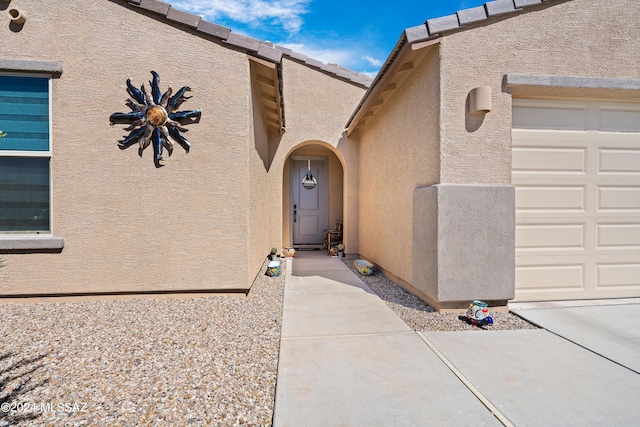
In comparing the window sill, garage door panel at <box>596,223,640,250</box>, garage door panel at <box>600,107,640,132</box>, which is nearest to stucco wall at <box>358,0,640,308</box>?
garage door panel at <box>600,107,640,132</box>

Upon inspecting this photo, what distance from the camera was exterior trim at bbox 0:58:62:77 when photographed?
3.86 meters

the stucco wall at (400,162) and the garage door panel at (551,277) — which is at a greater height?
the stucco wall at (400,162)

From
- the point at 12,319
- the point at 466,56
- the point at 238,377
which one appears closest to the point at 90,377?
the point at 238,377

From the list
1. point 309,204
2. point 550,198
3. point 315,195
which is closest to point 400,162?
point 550,198

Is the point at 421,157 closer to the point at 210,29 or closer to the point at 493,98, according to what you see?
the point at 493,98

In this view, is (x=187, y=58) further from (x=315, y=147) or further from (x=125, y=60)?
(x=315, y=147)

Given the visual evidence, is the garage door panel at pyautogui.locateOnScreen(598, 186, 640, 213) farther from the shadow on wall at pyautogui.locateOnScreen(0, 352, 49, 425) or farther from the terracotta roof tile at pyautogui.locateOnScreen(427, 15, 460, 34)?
the shadow on wall at pyautogui.locateOnScreen(0, 352, 49, 425)

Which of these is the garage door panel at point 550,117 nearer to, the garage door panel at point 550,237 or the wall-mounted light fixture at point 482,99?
the wall-mounted light fixture at point 482,99

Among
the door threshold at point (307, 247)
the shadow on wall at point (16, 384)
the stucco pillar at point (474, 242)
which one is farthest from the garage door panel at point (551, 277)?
the door threshold at point (307, 247)

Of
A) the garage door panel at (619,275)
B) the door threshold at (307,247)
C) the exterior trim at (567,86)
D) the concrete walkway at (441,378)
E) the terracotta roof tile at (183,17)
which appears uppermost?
the terracotta roof tile at (183,17)

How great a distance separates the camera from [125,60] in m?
4.05

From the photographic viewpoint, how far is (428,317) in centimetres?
370

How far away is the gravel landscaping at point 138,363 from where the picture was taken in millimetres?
1983

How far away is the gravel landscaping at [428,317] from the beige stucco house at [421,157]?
0.21 m
